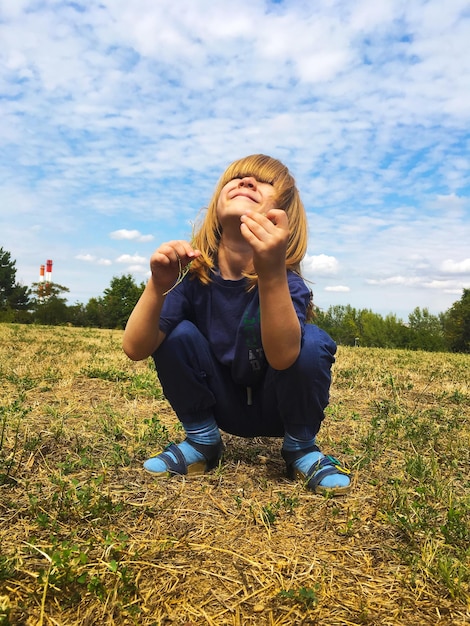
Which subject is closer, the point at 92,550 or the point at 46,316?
the point at 92,550

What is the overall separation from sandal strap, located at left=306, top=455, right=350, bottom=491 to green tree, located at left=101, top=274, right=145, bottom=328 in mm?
45963

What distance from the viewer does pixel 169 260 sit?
2.34 m

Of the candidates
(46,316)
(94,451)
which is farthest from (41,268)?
(94,451)

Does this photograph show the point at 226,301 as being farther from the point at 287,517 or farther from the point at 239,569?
the point at 239,569

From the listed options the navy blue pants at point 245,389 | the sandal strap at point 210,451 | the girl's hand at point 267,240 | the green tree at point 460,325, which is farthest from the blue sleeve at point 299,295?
the green tree at point 460,325

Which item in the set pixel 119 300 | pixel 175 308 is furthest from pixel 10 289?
pixel 175 308

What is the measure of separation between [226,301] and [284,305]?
616 millimetres

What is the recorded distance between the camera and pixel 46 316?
43.9 meters

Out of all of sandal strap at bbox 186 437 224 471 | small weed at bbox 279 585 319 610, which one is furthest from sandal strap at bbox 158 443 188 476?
small weed at bbox 279 585 319 610

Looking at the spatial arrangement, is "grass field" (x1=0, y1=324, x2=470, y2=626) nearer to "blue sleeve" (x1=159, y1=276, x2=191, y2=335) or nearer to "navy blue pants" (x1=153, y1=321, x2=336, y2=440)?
"navy blue pants" (x1=153, y1=321, x2=336, y2=440)

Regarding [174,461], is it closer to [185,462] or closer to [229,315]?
[185,462]

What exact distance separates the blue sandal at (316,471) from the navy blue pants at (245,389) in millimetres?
115

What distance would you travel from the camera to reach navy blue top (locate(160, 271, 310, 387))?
2.55 meters

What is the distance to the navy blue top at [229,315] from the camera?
8.38ft
